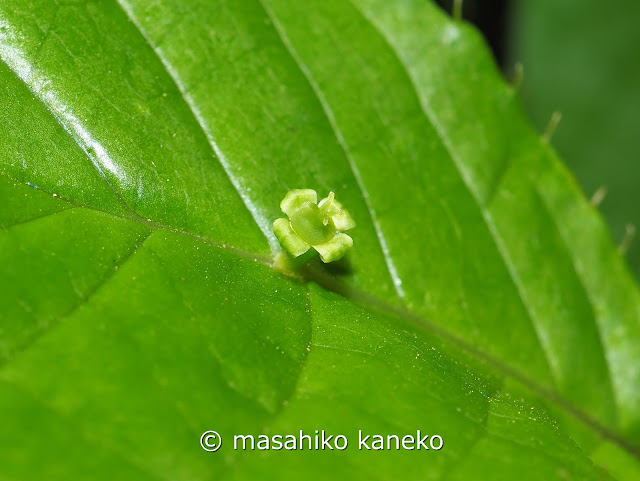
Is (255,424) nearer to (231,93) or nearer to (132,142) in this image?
(132,142)

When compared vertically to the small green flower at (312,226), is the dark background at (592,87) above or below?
below

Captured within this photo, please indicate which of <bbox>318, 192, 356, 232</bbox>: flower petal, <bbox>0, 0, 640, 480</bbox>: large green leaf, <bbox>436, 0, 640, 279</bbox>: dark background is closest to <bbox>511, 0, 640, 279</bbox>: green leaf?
<bbox>436, 0, 640, 279</bbox>: dark background

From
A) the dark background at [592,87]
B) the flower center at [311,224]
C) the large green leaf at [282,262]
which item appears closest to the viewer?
the large green leaf at [282,262]

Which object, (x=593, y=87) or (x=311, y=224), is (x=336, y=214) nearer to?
(x=311, y=224)

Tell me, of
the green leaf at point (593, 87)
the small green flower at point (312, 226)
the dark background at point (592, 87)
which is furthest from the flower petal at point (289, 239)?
the green leaf at point (593, 87)

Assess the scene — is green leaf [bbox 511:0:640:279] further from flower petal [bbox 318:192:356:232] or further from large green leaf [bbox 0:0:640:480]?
flower petal [bbox 318:192:356:232]

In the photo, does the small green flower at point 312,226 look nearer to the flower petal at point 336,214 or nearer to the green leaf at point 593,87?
the flower petal at point 336,214
